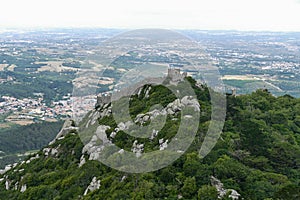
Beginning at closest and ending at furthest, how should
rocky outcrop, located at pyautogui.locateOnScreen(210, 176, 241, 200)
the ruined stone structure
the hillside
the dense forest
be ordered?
rocky outcrop, located at pyautogui.locateOnScreen(210, 176, 241, 200) → the hillside → the ruined stone structure → the dense forest

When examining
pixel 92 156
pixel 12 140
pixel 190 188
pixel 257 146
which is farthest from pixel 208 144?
pixel 12 140

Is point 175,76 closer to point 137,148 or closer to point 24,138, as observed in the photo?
point 137,148

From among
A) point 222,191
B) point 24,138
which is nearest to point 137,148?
point 222,191

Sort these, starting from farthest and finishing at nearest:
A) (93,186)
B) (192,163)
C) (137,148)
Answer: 1. (137,148)
2. (93,186)
3. (192,163)

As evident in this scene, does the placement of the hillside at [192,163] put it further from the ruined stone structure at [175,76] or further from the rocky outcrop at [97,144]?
the ruined stone structure at [175,76]

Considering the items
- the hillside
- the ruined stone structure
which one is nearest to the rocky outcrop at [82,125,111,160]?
the hillside

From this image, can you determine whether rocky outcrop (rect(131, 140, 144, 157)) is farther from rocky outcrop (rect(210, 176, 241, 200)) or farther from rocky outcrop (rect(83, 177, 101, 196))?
rocky outcrop (rect(210, 176, 241, 200))

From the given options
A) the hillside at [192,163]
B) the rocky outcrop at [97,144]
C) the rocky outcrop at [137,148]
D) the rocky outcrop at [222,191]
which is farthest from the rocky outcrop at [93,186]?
the rocky outcrop at [222,191]

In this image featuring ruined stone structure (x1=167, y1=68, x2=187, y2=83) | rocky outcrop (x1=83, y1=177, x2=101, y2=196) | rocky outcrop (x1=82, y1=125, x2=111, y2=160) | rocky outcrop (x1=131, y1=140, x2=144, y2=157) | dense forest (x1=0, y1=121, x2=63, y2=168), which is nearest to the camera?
rocky outcrop (x1=83, y1=177, x2=101, y2=196)

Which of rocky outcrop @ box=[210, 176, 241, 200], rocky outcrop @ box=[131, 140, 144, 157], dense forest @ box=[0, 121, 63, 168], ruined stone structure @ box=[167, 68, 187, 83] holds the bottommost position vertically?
dense forest @ box=[0, 121, 63, 168]
